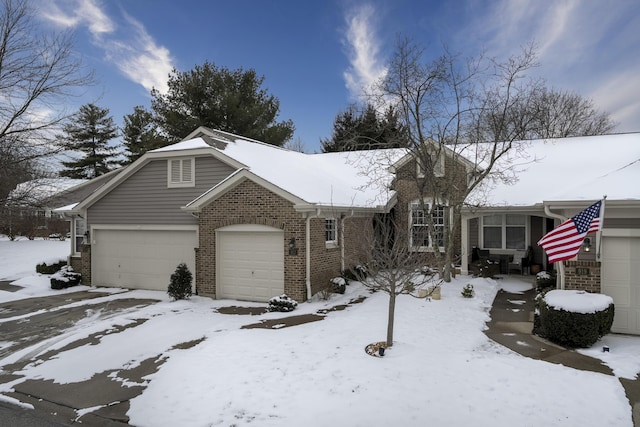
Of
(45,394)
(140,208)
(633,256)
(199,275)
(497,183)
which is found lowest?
(45,394)

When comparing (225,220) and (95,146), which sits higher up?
(95,146)

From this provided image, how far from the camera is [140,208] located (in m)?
15.5

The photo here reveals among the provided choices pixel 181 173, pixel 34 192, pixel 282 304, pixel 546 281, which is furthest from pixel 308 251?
pixel 34 192

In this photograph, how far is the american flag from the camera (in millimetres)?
8021

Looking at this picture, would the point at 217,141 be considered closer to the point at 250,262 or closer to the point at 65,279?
the point at 250,262

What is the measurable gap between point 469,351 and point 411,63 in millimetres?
10068

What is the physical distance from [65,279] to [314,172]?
1092 cm

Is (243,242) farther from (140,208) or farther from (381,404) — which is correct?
(381,404)

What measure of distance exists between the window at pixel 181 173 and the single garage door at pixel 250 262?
2.74 meters

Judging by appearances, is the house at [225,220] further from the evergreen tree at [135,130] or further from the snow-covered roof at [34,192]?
the evergreen tree at [135,130]

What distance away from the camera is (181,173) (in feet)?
48.5

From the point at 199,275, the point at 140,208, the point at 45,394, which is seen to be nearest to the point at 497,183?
the point at 199,275

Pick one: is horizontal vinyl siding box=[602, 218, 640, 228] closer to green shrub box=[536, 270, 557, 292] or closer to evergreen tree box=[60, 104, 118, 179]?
green shrub box=[536, 270, 557, 292]

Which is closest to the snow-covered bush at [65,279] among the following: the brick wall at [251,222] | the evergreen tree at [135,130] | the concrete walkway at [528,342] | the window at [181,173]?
the window at [181,173]
